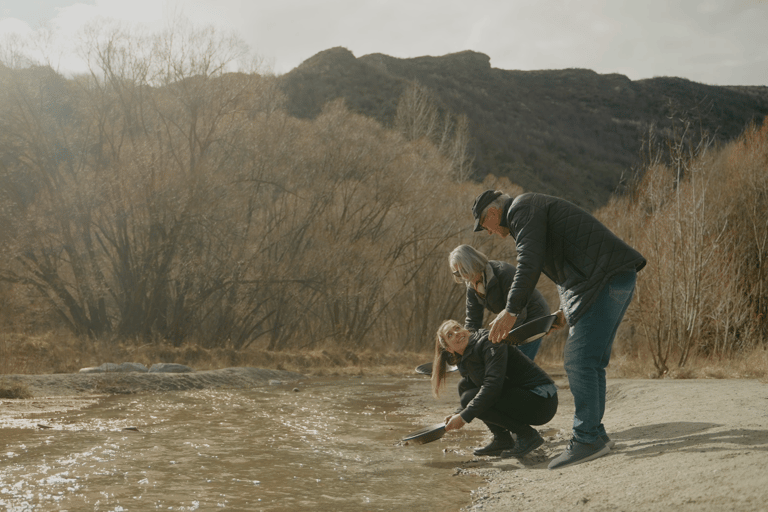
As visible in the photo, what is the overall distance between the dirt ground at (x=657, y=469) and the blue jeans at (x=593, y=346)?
0.93ft

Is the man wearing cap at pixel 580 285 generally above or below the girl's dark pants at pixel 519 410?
above

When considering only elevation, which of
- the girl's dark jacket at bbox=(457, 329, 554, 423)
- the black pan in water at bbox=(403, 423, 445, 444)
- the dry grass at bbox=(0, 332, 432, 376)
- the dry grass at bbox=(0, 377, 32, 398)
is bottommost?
the dry grass at bbox=(0, 332, 432, 376)

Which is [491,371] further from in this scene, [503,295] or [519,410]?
[503,295]

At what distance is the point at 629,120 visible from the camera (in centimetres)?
8469

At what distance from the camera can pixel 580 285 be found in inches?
172

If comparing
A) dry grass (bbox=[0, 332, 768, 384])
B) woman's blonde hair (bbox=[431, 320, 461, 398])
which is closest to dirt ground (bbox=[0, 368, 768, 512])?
woman's blonde hair (bbox=[431, 320, 461, 398])

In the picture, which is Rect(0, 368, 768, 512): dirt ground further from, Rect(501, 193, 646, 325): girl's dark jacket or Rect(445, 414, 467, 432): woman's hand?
Rect(501, 193, 646, 325): girl's dark jacket

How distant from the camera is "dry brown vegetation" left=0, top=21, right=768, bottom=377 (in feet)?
48.6

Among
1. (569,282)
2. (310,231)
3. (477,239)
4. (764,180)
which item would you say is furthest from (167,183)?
(569,282)

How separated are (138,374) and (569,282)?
9.30 metres

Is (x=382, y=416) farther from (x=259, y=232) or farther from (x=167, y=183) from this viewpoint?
(x=259, y=232)

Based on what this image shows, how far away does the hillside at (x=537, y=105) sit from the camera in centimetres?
6444

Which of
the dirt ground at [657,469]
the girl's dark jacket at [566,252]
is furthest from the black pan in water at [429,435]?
the girl's dark jacket at [566,252]

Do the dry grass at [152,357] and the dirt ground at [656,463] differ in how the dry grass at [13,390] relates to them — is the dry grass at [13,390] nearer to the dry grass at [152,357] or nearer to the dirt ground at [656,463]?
the dirt ground at [656,463]
